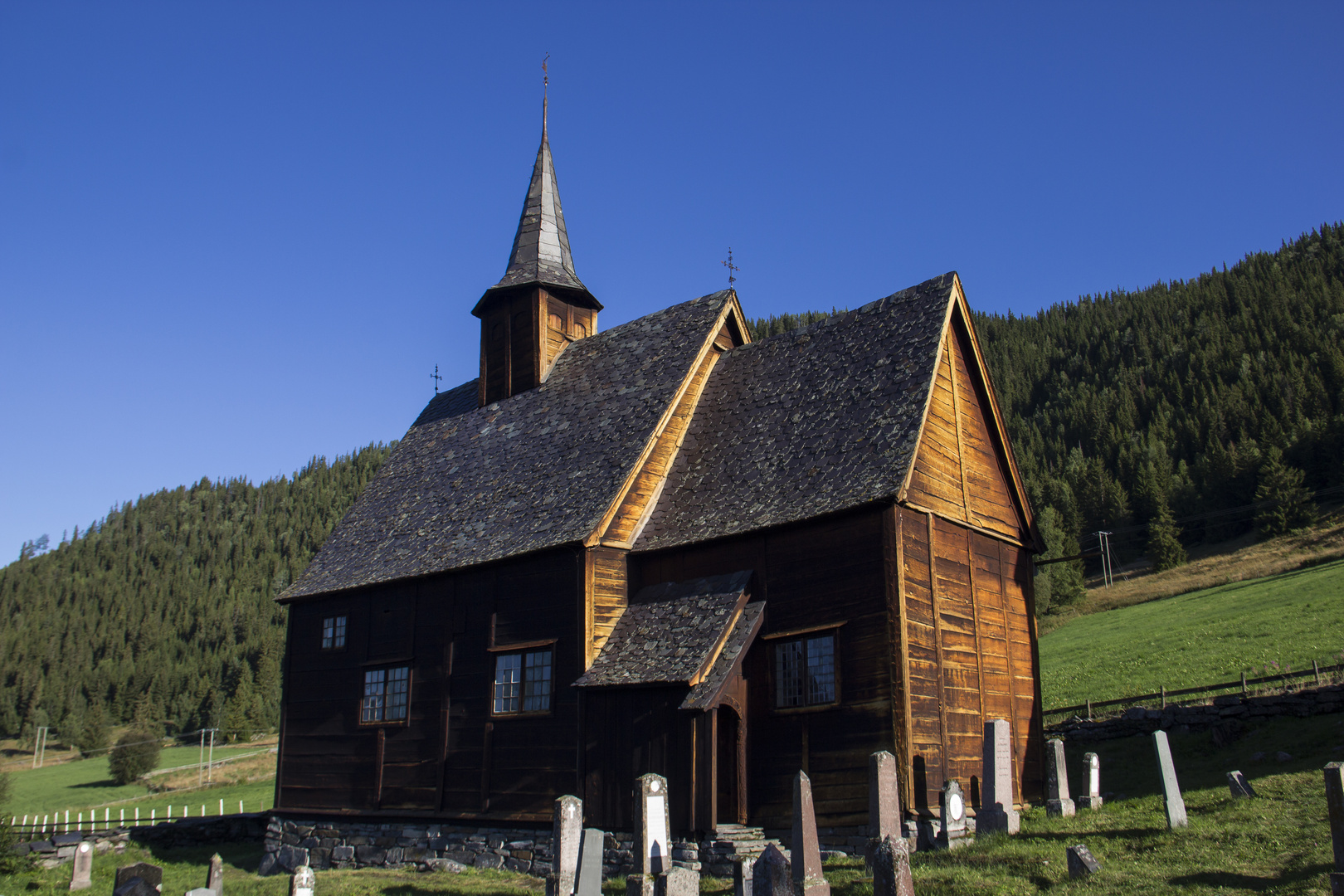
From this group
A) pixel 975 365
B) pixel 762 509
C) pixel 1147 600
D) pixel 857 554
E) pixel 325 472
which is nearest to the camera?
pixel 857 554

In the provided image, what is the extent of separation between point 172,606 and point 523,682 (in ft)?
499

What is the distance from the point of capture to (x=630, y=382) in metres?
24.6

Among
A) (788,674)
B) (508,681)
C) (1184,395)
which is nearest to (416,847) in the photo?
(508,681)

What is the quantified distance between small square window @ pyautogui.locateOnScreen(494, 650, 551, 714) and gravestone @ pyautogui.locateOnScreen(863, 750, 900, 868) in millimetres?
8136

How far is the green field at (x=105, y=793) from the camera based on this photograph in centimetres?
5234

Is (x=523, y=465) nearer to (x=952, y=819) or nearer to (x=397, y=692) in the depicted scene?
(x=397, y=692)

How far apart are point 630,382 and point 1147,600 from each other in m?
49.6

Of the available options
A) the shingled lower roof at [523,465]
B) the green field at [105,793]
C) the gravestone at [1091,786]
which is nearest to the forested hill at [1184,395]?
the green field at [105,793]

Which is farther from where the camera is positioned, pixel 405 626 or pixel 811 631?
pixel 405 626

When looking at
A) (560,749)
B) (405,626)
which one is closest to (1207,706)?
(560,749)

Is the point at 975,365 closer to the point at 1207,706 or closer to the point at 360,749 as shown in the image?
the point at 1207,706

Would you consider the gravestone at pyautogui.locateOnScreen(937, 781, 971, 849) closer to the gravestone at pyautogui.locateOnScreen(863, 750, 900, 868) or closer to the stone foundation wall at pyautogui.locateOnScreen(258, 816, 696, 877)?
the gravestone at pyautogui.locateOnScreen(863, 750, 900, 868)

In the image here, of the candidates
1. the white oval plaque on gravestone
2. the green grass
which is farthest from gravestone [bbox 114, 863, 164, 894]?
the green grass

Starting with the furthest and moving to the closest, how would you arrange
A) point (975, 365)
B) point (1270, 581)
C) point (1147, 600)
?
1. point (1147, 600)
2. point (1270, 581)
3. point (975, 365)
